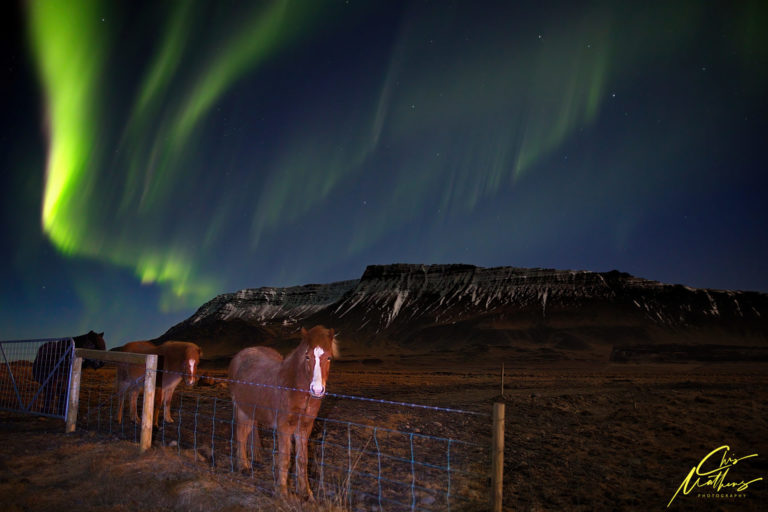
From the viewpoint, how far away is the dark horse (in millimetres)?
9547

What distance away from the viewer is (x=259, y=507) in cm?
470

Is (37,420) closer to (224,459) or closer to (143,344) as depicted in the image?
(143,344)

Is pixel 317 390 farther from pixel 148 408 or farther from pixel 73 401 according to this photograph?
pixel 73 401

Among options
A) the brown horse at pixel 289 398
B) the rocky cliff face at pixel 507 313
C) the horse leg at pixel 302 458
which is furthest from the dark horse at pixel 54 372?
the rocky cliff face at pixel 507 313

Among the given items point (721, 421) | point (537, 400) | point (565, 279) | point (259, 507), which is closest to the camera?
point (259, 507)

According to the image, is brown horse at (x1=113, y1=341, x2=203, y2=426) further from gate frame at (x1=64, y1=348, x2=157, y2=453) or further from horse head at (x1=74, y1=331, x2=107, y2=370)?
horse head at (x1=74, y1=331, x2=107, y2=370)

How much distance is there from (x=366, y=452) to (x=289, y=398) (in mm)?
3291

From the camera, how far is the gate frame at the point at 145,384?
21.9 ft

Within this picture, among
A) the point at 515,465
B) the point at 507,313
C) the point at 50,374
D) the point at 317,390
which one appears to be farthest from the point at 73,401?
the point at 507,313

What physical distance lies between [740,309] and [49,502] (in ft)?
488

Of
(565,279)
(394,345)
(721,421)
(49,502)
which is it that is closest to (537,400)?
(721,421)

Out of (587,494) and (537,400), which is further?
(537,400)

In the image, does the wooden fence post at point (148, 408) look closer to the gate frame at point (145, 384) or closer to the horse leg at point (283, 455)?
the gate frame at point (145, 384)

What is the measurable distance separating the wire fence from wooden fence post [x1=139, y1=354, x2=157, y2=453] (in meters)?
0.46
